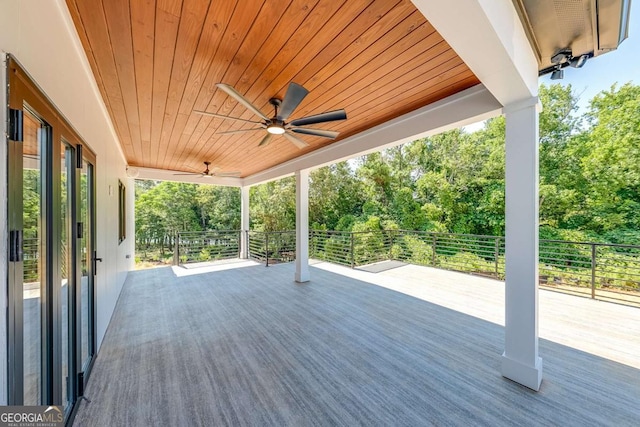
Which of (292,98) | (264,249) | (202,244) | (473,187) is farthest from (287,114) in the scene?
(473,187)

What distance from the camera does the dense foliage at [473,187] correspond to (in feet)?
25.0

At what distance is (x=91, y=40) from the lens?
1708 mm

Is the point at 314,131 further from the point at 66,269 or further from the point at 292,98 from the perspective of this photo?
the point at 66,269

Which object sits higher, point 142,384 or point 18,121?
point 18,121

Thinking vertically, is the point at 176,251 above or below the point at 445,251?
above

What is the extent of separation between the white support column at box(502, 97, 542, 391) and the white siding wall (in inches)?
112

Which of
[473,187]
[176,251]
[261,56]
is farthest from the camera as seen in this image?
[473,187]

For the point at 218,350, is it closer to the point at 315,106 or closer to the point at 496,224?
the point at 315,106

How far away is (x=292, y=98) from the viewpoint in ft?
6.63

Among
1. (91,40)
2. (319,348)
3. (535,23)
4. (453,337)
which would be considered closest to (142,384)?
(319,348)

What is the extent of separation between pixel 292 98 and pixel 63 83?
4.64 feet

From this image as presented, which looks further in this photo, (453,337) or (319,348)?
(453,337)

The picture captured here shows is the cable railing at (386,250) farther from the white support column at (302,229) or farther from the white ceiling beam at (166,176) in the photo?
the white ceiling beam at (166,176)

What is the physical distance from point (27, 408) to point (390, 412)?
1.87 meters
